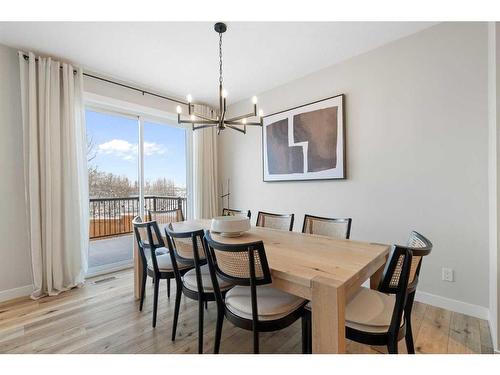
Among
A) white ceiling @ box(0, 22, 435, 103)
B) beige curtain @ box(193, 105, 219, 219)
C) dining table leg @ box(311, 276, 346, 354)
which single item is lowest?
dining table leg @ box(311, 276, 346, 354)

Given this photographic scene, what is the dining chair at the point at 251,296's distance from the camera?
4.28 feet

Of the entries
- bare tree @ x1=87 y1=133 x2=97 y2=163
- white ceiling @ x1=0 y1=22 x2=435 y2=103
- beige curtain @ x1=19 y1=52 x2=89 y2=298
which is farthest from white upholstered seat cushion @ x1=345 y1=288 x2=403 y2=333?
bare tree @ x1=87 y1=133 x2=97 y2=163

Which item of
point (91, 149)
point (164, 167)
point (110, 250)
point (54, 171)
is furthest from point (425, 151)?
point (110, 250)

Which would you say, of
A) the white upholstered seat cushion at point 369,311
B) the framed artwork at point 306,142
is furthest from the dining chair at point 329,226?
the framed artwork at point 306,142

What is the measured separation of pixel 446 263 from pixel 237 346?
205 centimetres

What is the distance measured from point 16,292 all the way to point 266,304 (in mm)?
2874

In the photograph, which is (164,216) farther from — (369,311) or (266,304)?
(369,311)

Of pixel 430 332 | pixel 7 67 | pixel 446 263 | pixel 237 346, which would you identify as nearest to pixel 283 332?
pixel 237 346

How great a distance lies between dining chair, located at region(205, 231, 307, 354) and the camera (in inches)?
51.4

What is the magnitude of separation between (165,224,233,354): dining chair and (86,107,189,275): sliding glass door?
212 cm

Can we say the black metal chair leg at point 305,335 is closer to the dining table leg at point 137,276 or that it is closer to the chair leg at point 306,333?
the chair leg at point 306,333

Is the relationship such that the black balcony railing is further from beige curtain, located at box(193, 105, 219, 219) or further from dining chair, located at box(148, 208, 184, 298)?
dining chair, located at box(148, 208, 184, 298)

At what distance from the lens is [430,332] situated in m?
1.88

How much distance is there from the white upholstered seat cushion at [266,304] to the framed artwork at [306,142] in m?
1.82
